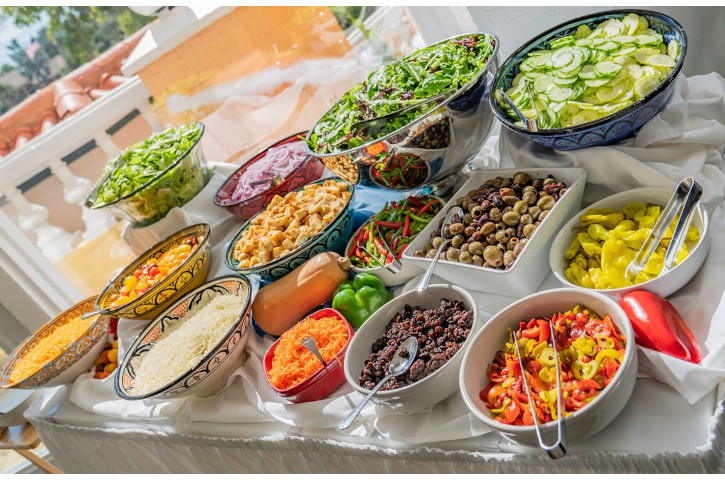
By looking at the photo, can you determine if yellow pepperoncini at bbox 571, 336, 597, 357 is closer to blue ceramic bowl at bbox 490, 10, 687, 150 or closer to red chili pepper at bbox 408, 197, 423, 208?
blue ceramic bowl at bbox 490, 10, 687, 150

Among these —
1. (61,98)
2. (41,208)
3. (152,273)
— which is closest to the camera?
(152,273)

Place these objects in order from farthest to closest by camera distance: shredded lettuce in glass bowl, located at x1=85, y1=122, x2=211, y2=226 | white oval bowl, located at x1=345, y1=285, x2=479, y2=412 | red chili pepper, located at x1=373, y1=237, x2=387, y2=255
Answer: shredded lettuce in glass bowl, located at x1=85, y1=122, x2=211, y2=226, red chili pepper, located at x1=373, y1=237, x2=387, y2=255, white oval bowl, located at x1=345, y1=285, x2=479, y2=412

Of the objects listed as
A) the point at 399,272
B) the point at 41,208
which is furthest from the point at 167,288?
the point at 41,208

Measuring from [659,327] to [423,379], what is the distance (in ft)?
1.25

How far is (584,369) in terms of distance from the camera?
888 mm

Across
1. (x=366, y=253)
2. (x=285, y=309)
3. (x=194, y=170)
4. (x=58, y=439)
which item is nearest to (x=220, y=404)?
(x=285, y=309)

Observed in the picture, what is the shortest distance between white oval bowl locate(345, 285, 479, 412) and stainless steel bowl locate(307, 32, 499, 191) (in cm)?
33

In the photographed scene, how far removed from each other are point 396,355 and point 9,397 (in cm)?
174

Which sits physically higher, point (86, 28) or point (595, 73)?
point (86, 28)

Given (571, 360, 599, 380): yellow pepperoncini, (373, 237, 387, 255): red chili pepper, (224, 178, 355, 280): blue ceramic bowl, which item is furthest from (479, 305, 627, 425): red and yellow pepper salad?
(224, 178, 355, 280): blue ceramic bowl

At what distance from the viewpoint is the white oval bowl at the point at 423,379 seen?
3.36 feet

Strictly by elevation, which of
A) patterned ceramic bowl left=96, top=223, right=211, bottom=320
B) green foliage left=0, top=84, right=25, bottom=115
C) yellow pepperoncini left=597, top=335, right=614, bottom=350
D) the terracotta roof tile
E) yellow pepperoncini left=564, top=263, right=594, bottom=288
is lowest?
yellow pepperoncini left=564, top=263, right=594, bottom=288

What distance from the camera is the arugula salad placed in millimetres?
1354

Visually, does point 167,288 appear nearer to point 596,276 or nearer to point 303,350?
point 303,350
